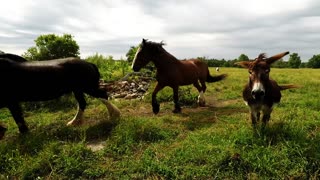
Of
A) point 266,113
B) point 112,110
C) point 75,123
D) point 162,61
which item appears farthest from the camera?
point 162,61

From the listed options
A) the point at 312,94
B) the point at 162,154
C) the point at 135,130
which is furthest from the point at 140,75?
the point at 162,154

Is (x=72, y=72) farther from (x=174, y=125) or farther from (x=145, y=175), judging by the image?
(x=145, y=175)

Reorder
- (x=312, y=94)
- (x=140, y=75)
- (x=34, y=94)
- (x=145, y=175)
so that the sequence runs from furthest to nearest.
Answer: (x=140, y=75), (x=312, y=94), (x=34, y=94), (x=145, y=175)

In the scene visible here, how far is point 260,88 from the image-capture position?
525 cm

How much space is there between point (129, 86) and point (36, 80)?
6.43 m

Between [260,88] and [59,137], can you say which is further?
[59,137]

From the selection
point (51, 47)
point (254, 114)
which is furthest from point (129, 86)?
point (254, 114)

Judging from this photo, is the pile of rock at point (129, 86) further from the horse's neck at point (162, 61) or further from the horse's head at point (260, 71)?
the horse's head at point (260, 71)

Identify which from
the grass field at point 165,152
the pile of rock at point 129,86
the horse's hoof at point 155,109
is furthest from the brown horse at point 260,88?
the pile of rock at point 129,86

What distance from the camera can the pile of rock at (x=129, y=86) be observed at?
12.2m

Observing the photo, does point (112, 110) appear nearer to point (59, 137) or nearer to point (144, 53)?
point (59, 137)

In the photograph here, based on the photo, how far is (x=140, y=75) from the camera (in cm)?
1506

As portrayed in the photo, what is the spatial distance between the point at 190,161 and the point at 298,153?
175 centimetres

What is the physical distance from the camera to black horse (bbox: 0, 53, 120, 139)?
273 inches
